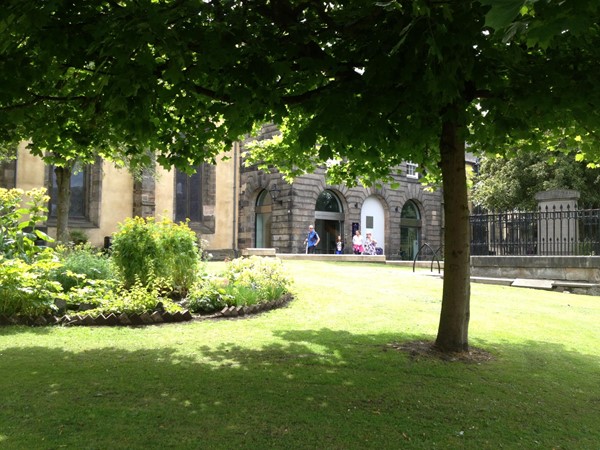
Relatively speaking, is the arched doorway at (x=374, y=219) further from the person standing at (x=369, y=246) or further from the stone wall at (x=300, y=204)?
the person standing at (x=369, y=246)

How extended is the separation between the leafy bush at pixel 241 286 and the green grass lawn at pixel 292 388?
0.71 metres

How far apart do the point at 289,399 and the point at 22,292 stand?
4850 millimetres

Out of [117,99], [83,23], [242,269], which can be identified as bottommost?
[242,269]

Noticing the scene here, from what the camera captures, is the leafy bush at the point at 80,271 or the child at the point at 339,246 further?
the child at the point at 339,246

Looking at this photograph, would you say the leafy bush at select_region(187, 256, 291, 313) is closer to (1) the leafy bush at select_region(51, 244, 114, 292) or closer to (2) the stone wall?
(1) the leafy bush at select_region(51, 244, 114, 292)

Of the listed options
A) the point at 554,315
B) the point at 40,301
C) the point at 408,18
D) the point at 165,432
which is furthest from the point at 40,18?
the point at 554,315

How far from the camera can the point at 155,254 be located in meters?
8.90

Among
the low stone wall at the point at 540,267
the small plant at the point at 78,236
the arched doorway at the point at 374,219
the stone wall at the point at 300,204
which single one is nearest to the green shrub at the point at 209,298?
the low stone wall at the point at 540,267

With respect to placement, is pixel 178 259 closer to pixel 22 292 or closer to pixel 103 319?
pixel 103 319

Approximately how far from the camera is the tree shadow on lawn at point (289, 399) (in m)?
3.36

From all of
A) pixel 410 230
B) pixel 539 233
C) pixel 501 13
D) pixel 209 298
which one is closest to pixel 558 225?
pixel 539 233

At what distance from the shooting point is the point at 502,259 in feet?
47.3

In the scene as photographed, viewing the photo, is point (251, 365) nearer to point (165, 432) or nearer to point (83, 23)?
point (165, 432)

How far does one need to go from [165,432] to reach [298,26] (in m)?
3.41
